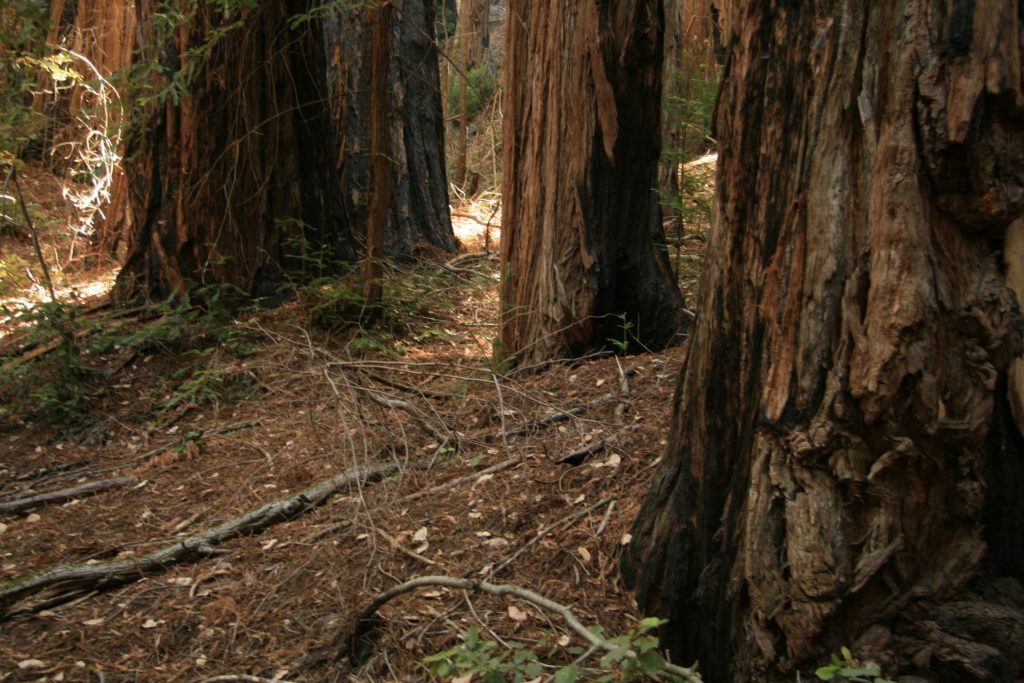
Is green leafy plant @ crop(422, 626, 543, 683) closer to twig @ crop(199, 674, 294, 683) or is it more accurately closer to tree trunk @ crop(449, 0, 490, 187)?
twig @ crop(199, 674, 294, 683)

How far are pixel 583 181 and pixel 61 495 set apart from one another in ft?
10.4

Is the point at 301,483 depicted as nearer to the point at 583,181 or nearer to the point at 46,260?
the point at 583,181

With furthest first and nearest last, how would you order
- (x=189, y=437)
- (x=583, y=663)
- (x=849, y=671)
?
1. (x=189, y=437)
2. (x=583, y=663)
3. (x=849, y=671)

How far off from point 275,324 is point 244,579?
2.98 meters

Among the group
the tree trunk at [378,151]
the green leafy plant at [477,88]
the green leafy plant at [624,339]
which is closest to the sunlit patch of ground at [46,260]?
the tree trunk at [378,151]

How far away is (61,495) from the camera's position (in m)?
4.97

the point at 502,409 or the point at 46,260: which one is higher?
the point at 46,260

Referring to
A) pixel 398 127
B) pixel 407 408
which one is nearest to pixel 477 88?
pixel 398 127

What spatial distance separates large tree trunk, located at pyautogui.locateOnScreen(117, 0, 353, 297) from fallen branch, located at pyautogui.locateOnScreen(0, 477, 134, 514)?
2.05 metres

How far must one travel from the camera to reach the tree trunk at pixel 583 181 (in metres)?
5.05

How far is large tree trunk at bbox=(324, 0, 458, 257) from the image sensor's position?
8828mm

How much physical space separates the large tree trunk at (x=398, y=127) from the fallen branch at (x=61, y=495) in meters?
4.00

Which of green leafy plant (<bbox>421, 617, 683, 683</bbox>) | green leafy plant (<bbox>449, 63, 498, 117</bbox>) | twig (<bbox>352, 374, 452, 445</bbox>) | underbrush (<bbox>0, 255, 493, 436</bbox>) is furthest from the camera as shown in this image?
green leafy plant (<bbox>449, 63, 498, 117</bbox>)

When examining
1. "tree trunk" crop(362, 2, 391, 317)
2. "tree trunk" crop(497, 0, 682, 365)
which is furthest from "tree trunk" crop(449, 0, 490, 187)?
"tree trunk" crop(497, 0, 682, 365)
